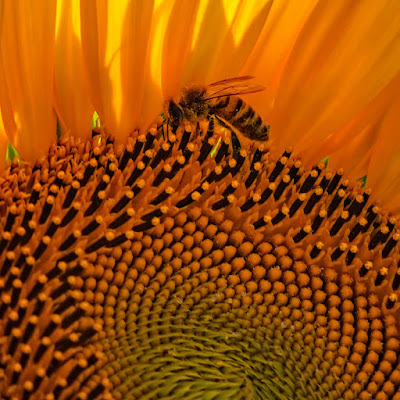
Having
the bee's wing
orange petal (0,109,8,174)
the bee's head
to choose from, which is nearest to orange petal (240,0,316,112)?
the bee's wing

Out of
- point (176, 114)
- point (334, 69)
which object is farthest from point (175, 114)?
point (334, 69)

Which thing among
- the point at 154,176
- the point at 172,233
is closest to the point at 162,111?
the point at 154,176

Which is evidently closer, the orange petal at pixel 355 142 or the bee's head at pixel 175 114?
the bee's head at pixel 175 114

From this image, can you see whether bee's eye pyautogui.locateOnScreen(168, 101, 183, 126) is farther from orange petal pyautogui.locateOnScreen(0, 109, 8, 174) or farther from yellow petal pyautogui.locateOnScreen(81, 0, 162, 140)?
orange petal pyautogui.locateOnScreen(0, 109, 8, 174)

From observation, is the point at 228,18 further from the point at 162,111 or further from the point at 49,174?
the point at 49,174

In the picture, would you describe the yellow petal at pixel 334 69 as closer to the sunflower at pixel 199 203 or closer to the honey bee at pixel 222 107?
the sunflower at pixel 199 203

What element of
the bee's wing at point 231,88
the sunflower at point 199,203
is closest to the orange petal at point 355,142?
the sunflower at point 199,203

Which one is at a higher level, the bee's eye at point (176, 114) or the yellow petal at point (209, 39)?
the yellow petal at point (209, 39)

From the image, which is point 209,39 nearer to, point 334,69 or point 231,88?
point 231,88
